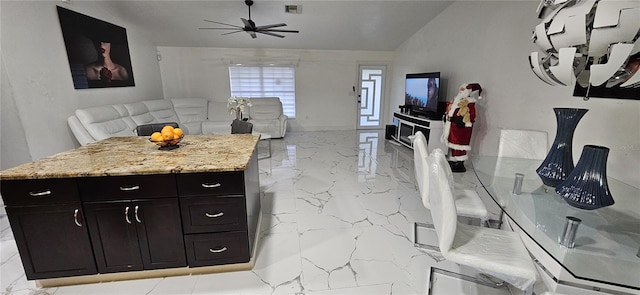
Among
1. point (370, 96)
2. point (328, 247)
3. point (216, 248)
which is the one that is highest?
point (370, 96)

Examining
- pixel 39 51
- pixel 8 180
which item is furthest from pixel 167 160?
pixel 39 51

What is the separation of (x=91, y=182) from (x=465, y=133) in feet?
13.0

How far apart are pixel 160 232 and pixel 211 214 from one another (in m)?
0.33

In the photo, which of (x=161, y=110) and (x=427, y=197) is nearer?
(x=427, y=197)

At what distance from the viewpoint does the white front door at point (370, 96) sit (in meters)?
6.87

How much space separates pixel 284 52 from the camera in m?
6.38

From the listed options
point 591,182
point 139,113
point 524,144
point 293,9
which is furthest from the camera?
point 139,113

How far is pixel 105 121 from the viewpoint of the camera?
355 cm

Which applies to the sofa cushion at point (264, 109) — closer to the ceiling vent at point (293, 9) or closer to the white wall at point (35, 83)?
the ceiling vent at point (293, 9)

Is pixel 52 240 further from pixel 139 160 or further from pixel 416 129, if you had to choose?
pixel 416 129

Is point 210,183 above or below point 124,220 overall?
above

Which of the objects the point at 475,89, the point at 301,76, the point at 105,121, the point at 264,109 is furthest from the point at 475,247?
the point at 301,76

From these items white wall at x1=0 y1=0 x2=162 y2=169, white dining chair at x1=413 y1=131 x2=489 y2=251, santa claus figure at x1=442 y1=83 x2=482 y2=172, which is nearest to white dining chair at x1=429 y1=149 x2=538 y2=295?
white dining chair at x1=413 y1=131 x2=489 y2=251

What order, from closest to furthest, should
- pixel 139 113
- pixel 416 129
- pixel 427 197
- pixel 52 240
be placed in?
pixel 52 240, pixel 427 197, pixel 139 113, pixel 416 129
